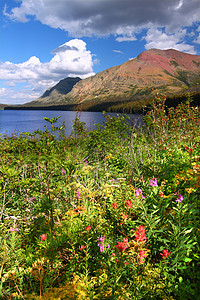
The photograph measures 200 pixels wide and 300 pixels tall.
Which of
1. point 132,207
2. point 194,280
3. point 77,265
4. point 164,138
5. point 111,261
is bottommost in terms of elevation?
point 77,265

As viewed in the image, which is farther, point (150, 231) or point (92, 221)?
point (92, 221)

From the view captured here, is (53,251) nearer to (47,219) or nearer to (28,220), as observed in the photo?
(47,219)

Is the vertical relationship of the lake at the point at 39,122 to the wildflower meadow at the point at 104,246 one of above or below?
above

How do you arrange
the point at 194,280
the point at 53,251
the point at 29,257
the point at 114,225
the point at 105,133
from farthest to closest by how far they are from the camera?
the point at 105,133 < the point at 114,225 < the point at 29,257 < the point at 53,251 < the point at 194,280

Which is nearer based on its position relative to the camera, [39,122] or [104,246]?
[104,246]

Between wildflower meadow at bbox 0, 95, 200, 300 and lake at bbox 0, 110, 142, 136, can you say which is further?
lake at bbox 0, 110, 142, 136

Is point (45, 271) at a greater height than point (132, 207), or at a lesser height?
lesser

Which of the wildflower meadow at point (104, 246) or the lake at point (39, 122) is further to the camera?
the lake at point (39, 122)

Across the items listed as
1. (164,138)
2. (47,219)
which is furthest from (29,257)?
(164,138)

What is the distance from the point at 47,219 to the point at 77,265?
654mm

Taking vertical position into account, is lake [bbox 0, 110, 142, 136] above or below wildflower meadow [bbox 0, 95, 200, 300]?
above

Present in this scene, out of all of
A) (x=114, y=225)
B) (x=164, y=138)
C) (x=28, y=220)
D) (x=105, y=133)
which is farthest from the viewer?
(x=105, y=133)

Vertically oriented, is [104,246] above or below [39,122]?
below

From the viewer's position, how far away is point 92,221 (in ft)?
7.13
